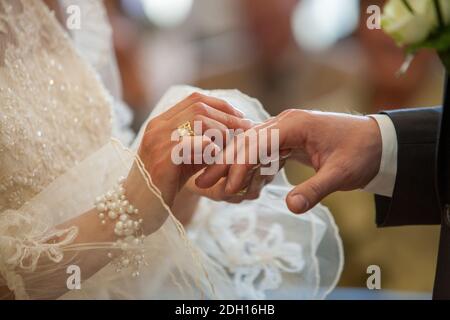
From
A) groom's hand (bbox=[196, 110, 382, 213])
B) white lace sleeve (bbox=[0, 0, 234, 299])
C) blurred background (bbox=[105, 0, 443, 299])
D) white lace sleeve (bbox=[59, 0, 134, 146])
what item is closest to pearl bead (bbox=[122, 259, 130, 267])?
white lace sleeve (bbox=[0, 0, 234, 299])

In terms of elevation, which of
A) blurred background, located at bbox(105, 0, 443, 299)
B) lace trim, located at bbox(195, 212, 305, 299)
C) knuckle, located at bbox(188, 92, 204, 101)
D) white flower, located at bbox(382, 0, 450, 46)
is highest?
white flower, located at bbox(382, 0, 450, 46)

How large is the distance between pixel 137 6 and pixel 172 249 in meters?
2.54

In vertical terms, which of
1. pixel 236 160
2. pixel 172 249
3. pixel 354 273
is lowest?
pixel 354 273

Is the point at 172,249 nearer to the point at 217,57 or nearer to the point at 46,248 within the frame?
the point at 46,248

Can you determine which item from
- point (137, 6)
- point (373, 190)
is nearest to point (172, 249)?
point (373, 190)

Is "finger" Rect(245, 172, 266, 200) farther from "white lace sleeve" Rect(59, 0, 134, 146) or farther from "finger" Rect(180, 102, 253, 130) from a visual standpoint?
"white lace sleeve" Rect(59, 0, 134, 146)

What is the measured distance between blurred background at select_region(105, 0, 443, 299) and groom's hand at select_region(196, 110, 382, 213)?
458 mm

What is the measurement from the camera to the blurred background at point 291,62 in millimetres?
1688

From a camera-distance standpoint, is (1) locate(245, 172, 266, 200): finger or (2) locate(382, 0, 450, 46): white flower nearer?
(2) locate(382, 0, 450, 46): white flower

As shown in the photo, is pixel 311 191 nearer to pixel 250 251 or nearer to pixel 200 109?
pixel 200 109

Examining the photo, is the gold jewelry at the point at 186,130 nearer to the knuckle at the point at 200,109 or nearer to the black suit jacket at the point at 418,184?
the knuckle at the point at 200,109

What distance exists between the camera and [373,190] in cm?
85

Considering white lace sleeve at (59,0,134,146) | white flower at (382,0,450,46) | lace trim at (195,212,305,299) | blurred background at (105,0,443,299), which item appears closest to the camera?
white flower at (382,0,450,46)

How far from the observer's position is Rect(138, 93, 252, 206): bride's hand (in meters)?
0.79
